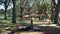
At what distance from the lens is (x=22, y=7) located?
53.0 meters

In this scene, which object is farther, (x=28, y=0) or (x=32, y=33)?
(x=28, y=0)

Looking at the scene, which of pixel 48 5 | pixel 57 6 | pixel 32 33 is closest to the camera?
pixel 32 33

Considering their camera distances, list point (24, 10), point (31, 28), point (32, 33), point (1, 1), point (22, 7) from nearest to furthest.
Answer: point (32, 33) → point (31, 28) → point (1, 1) → point (22, 7) → point (24, 10)

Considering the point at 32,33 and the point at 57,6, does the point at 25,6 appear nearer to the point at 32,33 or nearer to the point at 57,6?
the point at 57,6

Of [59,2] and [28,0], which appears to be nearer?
[59,2]

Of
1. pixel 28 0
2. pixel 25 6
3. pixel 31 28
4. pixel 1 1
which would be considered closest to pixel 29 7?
pixel 25 6

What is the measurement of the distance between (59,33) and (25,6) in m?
39.0

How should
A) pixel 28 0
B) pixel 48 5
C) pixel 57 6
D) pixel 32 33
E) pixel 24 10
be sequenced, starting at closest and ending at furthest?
pixel 32 33 < pixel 57 6 < pixel 48 5 < pixel 28 0 < pixel 24 10

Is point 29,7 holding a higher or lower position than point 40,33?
higher

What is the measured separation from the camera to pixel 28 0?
1917 inches

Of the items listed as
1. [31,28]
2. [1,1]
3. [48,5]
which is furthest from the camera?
[1,1]

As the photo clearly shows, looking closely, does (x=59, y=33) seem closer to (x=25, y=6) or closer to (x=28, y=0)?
(x=28, y=0)

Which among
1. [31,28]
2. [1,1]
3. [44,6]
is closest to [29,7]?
[1,1]

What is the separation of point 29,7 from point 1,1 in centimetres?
1281
